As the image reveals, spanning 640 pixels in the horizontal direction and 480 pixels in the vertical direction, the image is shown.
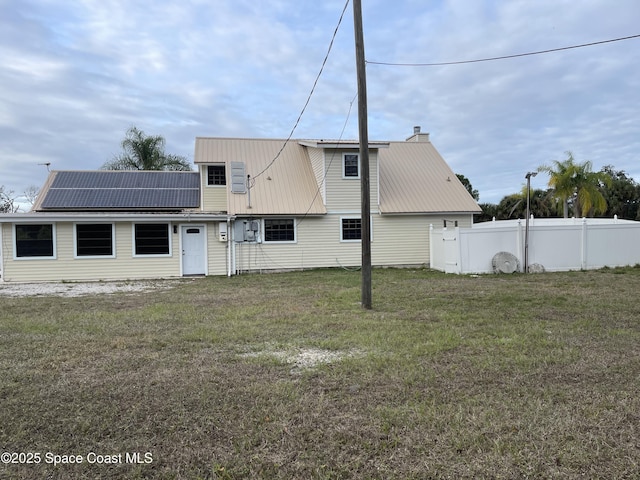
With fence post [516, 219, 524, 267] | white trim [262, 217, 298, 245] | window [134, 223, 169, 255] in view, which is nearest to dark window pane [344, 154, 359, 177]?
white trim [262, 217, 298, 245]

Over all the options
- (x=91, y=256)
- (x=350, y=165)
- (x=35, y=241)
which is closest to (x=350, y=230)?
(x=350, y=165)

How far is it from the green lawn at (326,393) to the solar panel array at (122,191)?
31.5 feet

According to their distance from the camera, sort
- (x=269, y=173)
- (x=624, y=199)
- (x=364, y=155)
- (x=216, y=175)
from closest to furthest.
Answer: (x=364, y=155) → (x=216, y=175) → (x=269, y=173) → (x=624, y=199)

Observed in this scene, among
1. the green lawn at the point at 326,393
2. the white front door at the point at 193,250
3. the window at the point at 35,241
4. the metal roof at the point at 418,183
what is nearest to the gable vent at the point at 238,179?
the white front door at the point at 193,250

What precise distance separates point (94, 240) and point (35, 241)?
6.04ft

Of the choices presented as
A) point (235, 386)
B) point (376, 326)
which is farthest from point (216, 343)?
point (376, 326)

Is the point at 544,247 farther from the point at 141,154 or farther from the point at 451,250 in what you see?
the point at 141,154

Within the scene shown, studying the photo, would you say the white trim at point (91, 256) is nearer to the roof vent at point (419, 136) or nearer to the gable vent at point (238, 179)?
the gable vent at point (238, 179)

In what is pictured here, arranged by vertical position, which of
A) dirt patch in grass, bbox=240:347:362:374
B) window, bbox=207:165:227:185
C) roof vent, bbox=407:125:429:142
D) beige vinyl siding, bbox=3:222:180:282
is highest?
roof vent, bbox=407:125:429:142

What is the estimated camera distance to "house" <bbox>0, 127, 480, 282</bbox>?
15531mm

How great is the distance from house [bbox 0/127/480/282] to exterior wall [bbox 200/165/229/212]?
0.04 metres

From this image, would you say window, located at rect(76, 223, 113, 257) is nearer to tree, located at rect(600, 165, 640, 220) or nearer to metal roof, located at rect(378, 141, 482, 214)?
metal roof, located at rect(378, 141, 482, 214)

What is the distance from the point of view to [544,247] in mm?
15422

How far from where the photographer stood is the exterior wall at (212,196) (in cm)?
1806
